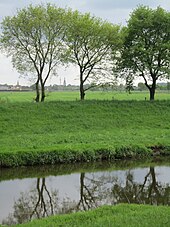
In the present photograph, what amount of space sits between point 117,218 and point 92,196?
4637 millimetres

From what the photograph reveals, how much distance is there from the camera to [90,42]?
134 ft

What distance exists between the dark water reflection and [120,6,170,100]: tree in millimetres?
21885

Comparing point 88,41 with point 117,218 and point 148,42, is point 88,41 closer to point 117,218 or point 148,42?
point 148,42

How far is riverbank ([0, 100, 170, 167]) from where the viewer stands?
20.1 metres

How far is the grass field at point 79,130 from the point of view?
20.1 m

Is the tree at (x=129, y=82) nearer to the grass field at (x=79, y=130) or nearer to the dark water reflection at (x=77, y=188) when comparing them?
the grass field at (x=79, y=130)

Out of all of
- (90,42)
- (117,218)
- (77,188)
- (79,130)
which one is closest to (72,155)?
(77,188)

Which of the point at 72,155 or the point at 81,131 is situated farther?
the point at 81,131

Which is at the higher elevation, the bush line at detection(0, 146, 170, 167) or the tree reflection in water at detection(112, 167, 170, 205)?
the bush line at detection(0, 146, 170, 167)

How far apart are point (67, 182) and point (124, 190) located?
2.79 m

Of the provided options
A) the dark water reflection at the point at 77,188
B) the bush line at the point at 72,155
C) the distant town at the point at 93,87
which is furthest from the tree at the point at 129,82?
the dark water reflection at the point at 77,188

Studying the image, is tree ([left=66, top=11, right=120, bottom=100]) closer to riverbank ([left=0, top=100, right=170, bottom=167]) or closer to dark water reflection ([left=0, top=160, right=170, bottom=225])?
riverbank ([left=0, top=100, right=170, bottom=167])

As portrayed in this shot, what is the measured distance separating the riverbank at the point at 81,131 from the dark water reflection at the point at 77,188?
1090 mm

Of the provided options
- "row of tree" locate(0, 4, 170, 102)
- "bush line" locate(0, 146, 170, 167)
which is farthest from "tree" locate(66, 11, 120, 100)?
"bush line" locate(0, 146, 170, 167)
